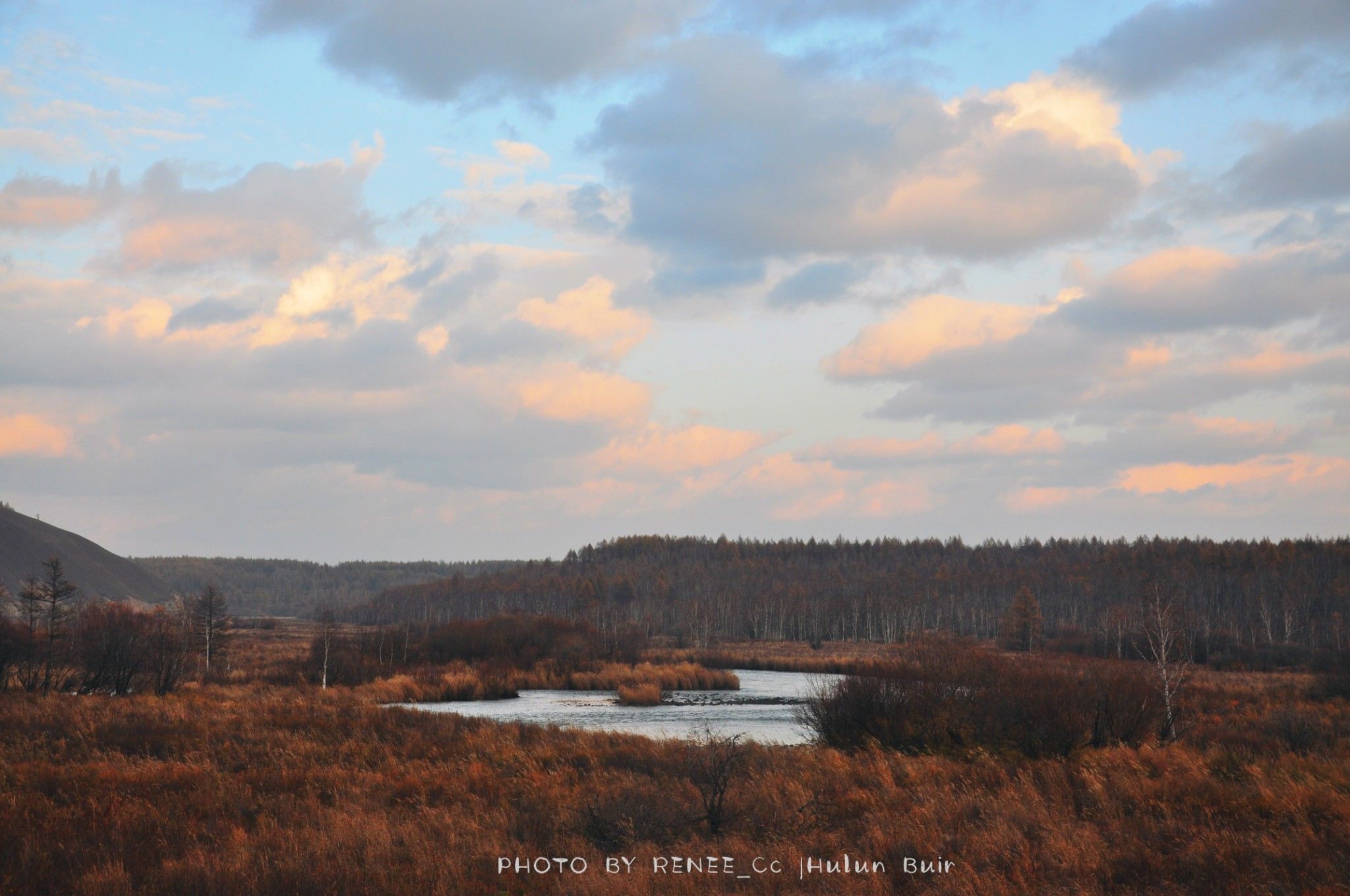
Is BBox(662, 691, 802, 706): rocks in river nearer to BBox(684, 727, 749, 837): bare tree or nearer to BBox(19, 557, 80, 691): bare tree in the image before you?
BBox(19, 557, 80, 691): bare tree

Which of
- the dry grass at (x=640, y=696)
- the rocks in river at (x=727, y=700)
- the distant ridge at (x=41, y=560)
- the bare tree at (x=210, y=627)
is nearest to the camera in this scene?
the rocks in river at (x=727, y=700)

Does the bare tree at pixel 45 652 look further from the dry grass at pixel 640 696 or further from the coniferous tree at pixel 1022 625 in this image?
the coniferous tree at pixel 1022 625

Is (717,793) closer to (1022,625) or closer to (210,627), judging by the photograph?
(210,627)

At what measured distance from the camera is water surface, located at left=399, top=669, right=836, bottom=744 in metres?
34.4

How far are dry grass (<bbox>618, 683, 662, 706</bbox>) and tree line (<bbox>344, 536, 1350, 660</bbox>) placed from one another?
50648 mm

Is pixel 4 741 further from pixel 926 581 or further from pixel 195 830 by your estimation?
pixel 926 581

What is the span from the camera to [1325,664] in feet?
190

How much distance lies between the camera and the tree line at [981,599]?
347ft

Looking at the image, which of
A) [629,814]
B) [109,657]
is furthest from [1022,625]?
[629,814]

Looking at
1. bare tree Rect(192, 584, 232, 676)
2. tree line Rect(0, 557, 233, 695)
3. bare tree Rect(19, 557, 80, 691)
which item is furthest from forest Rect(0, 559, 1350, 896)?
bare tree Rect(192, 584, 232, 676)

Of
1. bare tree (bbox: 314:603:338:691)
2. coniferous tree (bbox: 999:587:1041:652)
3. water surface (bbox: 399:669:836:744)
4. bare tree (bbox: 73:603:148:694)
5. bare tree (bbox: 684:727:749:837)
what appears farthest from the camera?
coniferous tree (bbox: 999:587:1041:652)

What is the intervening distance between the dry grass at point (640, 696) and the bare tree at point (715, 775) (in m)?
28.8

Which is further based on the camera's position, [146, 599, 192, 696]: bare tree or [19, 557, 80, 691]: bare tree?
[146, 599, 192, 696]: bare tree

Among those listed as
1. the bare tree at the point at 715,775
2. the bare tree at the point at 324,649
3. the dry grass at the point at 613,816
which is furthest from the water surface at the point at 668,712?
the dry grass at the point at 613,816
